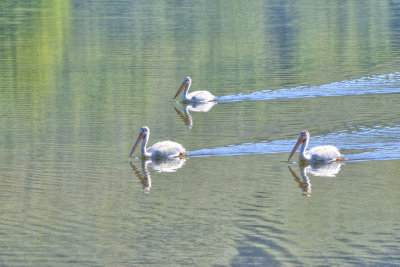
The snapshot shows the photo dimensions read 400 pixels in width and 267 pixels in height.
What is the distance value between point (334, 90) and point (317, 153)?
1022cm

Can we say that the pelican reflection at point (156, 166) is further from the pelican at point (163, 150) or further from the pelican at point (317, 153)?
the pelican at point (317, 153)

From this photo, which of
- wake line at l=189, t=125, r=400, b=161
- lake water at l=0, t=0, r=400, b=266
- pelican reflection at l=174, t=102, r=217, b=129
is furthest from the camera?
pelican reflection at l=174, t=102, r=217, b=129

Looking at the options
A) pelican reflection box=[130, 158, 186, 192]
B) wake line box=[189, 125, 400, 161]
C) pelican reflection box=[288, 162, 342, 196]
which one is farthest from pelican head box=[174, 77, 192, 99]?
pelican reflection box=[288, 162, 342, 196]

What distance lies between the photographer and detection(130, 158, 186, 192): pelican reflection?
65.2ft

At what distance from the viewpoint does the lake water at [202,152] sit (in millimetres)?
15188

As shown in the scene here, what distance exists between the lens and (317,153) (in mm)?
20906

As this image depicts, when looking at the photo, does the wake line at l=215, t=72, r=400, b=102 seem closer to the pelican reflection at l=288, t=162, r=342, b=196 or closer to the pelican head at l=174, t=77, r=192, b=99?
the pelican head at l=174, t=77, r=192, b=99

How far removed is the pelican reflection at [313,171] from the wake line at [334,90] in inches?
352

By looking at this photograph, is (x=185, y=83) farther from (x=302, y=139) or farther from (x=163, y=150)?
(x=302, y=139)

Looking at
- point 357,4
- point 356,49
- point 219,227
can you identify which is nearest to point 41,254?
point 219,227

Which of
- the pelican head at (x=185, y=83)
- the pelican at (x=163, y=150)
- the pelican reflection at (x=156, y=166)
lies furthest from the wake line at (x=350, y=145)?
the pelican head at (x=185, y=83)

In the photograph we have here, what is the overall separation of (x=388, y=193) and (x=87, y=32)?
35386 mm

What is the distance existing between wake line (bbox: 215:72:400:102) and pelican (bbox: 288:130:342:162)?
841cm

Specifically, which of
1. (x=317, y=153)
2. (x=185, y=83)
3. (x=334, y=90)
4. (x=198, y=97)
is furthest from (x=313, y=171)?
(x=185, y=83)
